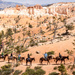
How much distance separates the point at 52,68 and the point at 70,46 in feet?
35.4

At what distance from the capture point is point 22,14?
10850cm

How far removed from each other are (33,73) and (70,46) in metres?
13.1

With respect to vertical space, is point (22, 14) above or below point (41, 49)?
above

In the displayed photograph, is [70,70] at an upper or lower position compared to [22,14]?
lower

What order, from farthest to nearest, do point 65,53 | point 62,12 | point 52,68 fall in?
point 62,12 < point 65,53 < point 52,68

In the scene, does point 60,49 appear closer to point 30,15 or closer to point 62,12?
point 30,15

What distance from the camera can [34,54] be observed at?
24500mm

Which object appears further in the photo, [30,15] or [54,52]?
[30,15]

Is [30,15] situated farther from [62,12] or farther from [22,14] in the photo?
[62,12]

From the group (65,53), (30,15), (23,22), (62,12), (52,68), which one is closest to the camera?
(52,68)

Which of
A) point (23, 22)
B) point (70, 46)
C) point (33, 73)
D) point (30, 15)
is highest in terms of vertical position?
point (30, 15)

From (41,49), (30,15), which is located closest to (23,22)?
(30,15)

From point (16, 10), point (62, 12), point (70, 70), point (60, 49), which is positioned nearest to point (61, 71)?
point (70, 70)

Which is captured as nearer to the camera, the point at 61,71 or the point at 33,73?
the point at 61,71
